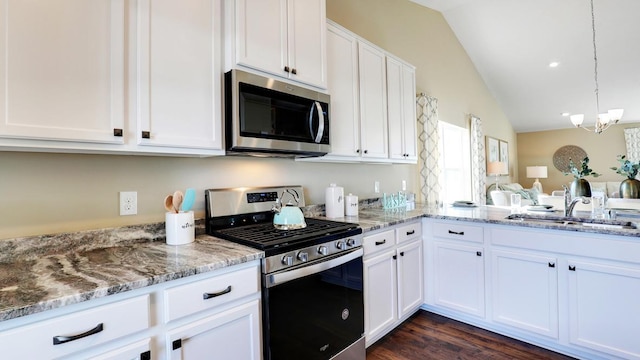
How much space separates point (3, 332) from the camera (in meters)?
0.81

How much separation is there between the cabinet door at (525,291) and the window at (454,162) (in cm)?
217

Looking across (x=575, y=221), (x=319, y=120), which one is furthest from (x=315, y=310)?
(x=575, y=221)

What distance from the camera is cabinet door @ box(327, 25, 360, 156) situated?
2268 millimetres

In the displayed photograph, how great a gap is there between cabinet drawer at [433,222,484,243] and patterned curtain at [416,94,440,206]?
127 cm

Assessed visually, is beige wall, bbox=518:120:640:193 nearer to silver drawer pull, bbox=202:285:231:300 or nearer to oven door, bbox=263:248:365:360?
oven door, bbox=263:248:365:360

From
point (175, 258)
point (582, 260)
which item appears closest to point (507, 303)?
point (582, 260)

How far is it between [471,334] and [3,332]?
8.71 feet

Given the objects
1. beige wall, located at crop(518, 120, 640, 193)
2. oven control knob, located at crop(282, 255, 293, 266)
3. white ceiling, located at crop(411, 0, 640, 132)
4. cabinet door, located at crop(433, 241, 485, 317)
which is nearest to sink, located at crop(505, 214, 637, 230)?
cabinet door, located at crop(433, 241, 485, 317)

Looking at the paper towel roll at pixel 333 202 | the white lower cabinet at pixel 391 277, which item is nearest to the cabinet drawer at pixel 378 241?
the white lower cabinet at pixel 391 277

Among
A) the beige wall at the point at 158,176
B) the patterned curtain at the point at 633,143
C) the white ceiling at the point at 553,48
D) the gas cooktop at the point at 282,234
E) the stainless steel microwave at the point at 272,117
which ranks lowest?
the gas cooktop at the point at 282,234

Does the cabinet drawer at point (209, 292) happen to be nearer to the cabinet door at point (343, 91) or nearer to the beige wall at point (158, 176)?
the beige wall at point (158, 176)

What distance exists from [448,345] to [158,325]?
201 centimetres

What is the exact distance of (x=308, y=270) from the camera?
1565 millimetres

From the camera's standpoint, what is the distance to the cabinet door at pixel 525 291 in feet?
6.84
